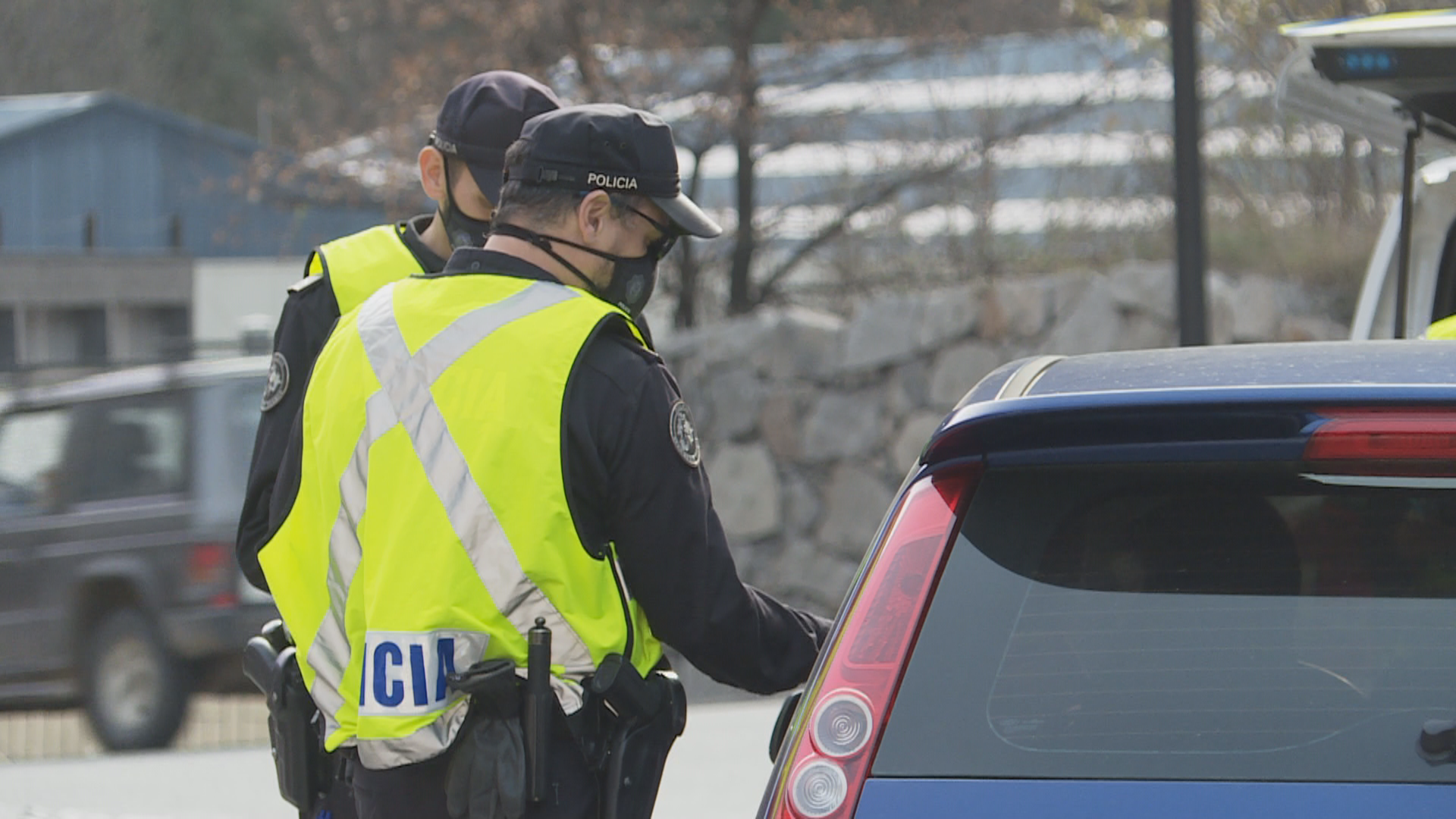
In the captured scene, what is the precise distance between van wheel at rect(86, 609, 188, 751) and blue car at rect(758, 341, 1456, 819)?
7.38 m

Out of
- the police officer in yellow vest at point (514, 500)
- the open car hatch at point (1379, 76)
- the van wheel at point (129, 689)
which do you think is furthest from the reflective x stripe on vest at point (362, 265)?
the van wheel at point (129, 689)

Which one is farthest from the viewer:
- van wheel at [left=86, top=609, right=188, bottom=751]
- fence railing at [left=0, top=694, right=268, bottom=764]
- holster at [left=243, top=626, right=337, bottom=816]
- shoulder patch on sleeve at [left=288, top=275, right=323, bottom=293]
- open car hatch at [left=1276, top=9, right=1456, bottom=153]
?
fence railing at [left=0, top=694, right=268, bottom=764]

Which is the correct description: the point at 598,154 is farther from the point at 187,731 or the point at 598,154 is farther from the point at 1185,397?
the point at 187,731

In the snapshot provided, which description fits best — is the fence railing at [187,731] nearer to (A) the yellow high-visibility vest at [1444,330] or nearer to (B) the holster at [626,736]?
(A) the yellow high-visibility vest at [1444,330]

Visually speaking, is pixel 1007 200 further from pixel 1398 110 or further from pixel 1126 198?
pixel 1398 110

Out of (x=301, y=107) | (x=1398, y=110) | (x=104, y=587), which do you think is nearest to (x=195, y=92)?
(x=301, y=107)

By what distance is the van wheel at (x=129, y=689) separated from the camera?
28.7ft

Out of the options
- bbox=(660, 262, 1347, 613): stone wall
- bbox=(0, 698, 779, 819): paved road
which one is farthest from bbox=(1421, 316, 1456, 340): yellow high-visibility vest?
bbox=(660, 262, 1347, 613): stone wall

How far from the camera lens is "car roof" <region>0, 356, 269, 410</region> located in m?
8.50

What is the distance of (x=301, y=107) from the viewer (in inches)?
909

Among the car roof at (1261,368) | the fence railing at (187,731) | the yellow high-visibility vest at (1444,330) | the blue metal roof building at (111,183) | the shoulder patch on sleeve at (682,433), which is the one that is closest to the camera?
the car roof at (1261,368)

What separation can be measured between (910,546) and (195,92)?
96.2 feet

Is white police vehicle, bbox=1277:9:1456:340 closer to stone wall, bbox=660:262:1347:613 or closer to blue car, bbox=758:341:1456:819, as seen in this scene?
blue car, bbox=758:341:1456:819

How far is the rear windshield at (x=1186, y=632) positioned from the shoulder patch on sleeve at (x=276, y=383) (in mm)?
1411
